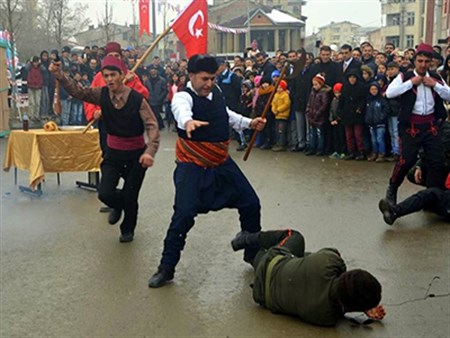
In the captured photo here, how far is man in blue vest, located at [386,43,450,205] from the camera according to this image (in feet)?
21.8

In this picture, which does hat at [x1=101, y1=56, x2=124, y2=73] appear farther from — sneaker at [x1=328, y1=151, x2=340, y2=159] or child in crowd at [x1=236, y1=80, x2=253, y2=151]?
child in crowd at [x1=236, y1=80, x2=253, y2=151]

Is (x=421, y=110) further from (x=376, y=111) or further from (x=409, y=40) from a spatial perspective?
(x=409, y=40)

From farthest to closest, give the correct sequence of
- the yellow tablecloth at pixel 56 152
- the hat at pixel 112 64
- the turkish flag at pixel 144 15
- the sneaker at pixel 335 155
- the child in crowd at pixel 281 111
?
the turkish flag at pixel 144 15 < the child in crowd at pixel 281 111 < the sneaker at pixel 335 155 < the yellow tablecloth at pixel 56 152 < the hat at pixel 112 64

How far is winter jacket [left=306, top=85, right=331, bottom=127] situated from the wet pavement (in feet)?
8.41

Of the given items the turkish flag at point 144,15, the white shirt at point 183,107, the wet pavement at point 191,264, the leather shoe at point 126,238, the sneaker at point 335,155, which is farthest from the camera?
the turkish flag at point 144,15

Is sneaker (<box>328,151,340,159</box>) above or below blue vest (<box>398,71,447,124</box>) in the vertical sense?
below

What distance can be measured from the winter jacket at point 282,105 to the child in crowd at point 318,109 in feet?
2.02

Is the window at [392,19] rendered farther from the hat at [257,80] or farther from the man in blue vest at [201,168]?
the man in blue vest at [201,168]

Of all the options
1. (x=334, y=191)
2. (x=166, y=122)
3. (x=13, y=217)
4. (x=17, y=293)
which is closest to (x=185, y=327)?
(x=17, y=293)

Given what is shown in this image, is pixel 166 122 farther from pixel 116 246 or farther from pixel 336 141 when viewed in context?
pixel 116 246

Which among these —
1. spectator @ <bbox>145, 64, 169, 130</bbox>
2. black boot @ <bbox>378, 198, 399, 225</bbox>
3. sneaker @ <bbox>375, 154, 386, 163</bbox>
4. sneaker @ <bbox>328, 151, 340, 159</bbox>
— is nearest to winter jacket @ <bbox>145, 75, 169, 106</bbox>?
spectator @ <bbox>145, 64, 169, 130</bbox>

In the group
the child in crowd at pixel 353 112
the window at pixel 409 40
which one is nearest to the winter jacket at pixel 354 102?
the child in crowd at pixel 353 112

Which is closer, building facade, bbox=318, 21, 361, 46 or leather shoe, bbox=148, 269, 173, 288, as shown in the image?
leather shoe, bbox=148, 269, 173, 288

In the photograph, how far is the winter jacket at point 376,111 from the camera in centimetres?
1055
